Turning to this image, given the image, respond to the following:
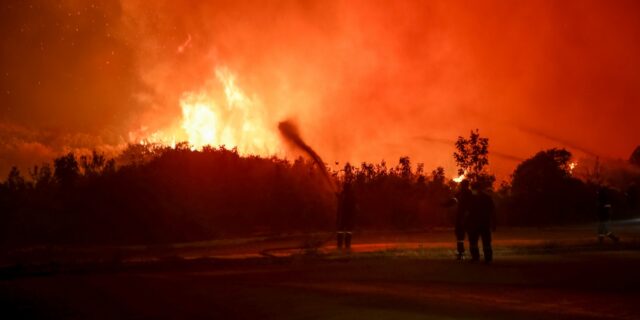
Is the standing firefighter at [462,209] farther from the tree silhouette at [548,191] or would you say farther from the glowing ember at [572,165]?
the glowing ember at [572,165]

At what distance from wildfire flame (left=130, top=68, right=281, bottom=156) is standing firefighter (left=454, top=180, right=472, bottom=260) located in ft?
65.8

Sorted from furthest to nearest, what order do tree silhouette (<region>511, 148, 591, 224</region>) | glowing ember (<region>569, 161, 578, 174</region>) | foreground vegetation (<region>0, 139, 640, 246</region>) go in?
glowing ember (<region>569, 161, 578, 174</region>) → tree silhouette (<region>511, 148, 591, 224</region>) → foreground vegetation (<region>0, 139, 640, 246</region>)

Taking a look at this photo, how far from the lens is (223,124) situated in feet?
125

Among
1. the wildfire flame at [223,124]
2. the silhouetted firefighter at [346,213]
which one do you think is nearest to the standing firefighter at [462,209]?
the silhouetted firefighter at [346,213]

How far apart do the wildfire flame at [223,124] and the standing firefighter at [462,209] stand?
20.1 m

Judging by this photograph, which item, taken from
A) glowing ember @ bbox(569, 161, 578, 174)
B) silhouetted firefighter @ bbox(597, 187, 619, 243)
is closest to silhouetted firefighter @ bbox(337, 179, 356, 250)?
silhouetted firefighter @ bbox(597, 187, 619, 243)

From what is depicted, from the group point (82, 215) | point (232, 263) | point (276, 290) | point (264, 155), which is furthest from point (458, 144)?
point (276, 290)

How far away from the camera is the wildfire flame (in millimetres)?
37062

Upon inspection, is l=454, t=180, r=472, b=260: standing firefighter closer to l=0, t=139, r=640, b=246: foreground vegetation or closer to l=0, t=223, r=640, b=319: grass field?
l=0, t=223, r=640, b=319: grass field

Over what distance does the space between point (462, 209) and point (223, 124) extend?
2272cm

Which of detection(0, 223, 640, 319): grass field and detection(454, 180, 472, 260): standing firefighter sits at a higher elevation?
detection(454, 180, 472, 260): standing firefighter

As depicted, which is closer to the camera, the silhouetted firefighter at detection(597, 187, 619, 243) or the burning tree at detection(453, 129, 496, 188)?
the silhouetted firefighter at detection(597, 187, 619, 243)

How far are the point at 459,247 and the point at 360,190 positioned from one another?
2310 centimetres

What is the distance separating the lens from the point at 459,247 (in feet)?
58.5
